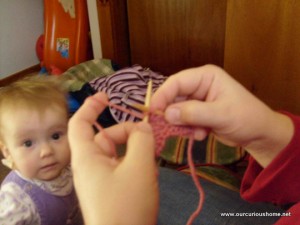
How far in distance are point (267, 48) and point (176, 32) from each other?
60cm

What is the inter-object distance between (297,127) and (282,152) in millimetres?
52

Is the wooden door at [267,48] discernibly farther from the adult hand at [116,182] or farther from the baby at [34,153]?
the adult hand at [116,182]

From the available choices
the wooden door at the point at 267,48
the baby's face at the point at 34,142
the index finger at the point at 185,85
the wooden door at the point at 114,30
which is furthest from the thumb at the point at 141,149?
the wooden door at the point at 114,30

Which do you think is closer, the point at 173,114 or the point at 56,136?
the point at 173,114

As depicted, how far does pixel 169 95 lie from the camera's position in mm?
540

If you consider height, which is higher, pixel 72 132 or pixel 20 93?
pixel 72 132

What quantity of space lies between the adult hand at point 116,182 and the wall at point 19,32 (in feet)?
6.94

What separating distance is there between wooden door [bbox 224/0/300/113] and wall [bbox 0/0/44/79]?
1583 mm

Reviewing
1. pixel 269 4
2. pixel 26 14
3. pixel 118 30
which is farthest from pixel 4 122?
pixel 26 14

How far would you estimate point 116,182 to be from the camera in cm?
35

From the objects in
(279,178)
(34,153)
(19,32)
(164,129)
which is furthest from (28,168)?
(19,32)

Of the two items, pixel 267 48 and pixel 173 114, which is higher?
pixel 173 114

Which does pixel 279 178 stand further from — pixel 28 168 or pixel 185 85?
pixel 28 168

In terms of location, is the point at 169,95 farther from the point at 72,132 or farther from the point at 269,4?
the point at 269,4
